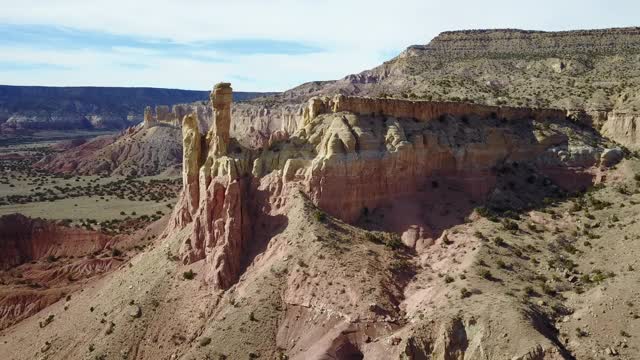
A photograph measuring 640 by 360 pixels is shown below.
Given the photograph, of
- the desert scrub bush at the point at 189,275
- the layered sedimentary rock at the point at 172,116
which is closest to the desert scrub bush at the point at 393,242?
the desert scrub bush at the point at 189,275

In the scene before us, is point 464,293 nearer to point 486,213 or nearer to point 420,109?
point 486,213

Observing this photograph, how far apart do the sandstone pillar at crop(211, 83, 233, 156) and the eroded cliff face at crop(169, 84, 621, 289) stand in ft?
0.27

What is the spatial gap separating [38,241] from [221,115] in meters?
35.2

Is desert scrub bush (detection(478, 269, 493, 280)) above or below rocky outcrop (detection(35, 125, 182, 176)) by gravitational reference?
above

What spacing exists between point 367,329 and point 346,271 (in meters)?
4.46

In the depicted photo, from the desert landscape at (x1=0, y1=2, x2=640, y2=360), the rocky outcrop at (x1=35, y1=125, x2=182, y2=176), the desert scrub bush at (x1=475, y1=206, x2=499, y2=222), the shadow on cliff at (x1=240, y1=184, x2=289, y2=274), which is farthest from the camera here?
the rocky outcrop at (x1=35, y1=125, x2=182, y2=176)

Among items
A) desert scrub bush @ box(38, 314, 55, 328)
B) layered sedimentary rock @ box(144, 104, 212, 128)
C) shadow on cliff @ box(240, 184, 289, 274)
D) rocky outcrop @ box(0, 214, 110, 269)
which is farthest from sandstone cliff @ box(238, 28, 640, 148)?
layered sedimentary rock @ box(144, 104, 212, 128)

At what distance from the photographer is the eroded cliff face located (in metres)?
45.0

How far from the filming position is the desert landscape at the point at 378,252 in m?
35.0

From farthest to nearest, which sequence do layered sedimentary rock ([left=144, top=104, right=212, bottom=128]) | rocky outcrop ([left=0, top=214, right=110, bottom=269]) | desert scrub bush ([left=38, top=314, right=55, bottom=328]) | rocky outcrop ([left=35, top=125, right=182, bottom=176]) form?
layered sedimentary rock ([left=144, top=104, right=212, bottom=128]) → rocky outcrop ([left=35, top=125, right=182, bottom=176]) → rocky outcrop ([left=0, top=214, right=110, bottom=269]) → desert scrub bush ([left=38, top=314, right=55, bottom=328])

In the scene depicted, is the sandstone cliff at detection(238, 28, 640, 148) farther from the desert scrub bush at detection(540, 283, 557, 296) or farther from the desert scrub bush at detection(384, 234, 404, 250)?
the desert scrub bush at detection(540, 283, 557, 296)

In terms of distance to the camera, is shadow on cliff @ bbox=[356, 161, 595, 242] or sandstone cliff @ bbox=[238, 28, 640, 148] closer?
shadow on cliff @ bbox=[356, 161, 595, 242]

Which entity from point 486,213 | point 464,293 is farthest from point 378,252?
point 486,213

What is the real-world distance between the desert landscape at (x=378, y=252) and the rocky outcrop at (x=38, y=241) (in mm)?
4551
